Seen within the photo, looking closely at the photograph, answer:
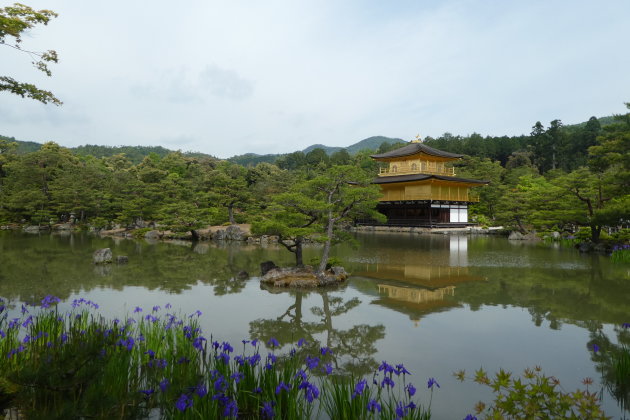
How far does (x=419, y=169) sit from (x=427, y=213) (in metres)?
4.54

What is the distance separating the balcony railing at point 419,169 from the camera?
33094mm

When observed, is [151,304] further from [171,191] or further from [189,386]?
[171,191]

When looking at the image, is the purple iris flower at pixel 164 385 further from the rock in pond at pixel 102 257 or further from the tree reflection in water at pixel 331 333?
the rock in pond at pixel 102 257

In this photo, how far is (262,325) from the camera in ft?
21.9

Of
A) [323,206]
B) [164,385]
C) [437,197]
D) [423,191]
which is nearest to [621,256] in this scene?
[323,206]

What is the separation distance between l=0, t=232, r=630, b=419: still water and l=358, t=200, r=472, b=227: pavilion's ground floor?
15.0 meters

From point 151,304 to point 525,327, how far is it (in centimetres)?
696

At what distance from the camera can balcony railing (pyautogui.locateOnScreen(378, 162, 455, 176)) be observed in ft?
109

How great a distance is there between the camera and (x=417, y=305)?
8078mm

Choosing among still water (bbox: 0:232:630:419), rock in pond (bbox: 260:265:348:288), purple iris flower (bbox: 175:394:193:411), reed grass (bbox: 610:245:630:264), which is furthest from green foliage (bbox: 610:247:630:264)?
purple iris flower (bbox: 175:394:193:411)

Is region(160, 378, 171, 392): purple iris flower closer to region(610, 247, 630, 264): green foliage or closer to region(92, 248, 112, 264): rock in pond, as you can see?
region(92, 248, 112, 264): rock in pond

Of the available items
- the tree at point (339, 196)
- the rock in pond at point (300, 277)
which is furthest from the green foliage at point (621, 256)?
the rock in pond at point (300, 277)

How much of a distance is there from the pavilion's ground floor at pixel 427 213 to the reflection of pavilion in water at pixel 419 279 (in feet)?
44.2

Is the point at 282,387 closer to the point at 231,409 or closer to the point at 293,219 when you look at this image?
the point at 231,409
